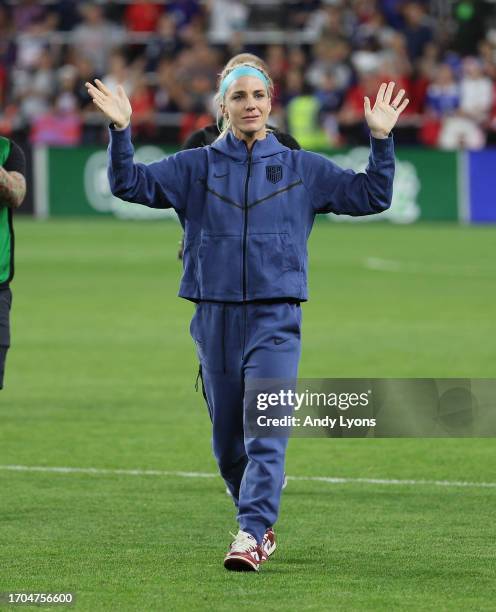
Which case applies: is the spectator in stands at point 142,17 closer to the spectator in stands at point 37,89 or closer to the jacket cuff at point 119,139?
the spectator in stands at point 37,89

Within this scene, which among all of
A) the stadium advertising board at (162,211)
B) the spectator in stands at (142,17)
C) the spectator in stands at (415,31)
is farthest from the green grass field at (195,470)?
the spectator in stands at (142,17)

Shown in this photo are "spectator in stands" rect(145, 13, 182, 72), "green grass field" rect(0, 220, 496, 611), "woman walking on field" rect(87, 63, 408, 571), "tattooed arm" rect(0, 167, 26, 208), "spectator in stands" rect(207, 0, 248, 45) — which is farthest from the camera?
"spectator in stands" rect(207, 0, 248, 45)

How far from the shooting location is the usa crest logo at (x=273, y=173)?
7172 mm

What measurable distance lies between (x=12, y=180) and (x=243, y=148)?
1668 mm

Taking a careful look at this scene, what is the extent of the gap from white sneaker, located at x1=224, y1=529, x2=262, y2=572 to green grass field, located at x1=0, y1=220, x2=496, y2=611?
0.07m

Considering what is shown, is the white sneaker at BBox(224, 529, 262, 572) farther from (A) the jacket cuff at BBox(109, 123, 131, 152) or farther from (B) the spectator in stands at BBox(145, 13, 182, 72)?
(B) the spectator in stands at BBox(145, 13, 182, 72)

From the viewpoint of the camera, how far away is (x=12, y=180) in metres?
8.43

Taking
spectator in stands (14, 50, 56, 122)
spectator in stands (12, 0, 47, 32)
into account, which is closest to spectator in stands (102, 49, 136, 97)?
spectator in stands (14, 50, 56, 122)

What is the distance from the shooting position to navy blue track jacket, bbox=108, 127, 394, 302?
706 cm

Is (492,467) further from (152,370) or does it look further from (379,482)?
(152,370)

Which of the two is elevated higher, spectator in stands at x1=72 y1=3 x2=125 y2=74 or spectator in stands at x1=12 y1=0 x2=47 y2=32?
spectator in stands at x1=12 y1=0 x2=47 y2=32

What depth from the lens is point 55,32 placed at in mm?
35750

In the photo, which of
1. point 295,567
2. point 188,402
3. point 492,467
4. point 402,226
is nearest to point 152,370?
point 188,402

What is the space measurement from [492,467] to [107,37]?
1027 inches
